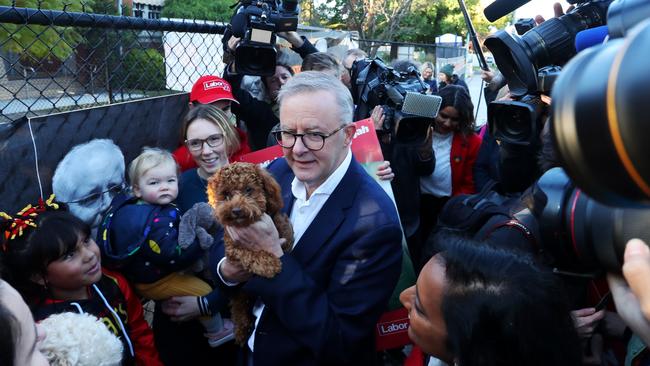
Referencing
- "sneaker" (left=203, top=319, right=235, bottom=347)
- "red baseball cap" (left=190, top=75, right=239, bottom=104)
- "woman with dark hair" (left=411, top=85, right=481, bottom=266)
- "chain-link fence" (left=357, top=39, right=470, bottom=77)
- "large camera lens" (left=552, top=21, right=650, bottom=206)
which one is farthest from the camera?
"chain-link fence" (left=357, top=39, right=470, bottom=77)

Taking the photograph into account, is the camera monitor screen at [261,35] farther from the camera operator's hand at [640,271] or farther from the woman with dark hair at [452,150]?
the camera operator's hand at [640,271]

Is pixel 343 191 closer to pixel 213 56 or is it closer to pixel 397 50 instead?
pixel 213 56

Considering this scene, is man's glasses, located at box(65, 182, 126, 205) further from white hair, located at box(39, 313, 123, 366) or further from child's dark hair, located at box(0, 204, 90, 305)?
white hair, located at box(39, 313, 123, 366)

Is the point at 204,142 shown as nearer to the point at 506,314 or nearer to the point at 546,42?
the point at 546,42

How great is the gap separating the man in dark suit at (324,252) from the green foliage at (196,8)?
75.9ft

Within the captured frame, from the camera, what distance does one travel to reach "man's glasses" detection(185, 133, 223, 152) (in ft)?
8.54

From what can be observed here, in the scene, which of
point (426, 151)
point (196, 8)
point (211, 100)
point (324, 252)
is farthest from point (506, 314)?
point (196, 8)

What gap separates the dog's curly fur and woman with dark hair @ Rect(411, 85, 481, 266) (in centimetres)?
182

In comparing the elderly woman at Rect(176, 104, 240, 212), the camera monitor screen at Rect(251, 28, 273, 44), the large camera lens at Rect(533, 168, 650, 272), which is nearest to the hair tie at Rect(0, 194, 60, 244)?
the elderly woman at Rect(176, 104, 240, 212)

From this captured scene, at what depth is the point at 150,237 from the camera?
2.15m

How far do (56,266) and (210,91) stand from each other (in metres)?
1.47

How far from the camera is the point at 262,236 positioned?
175cm

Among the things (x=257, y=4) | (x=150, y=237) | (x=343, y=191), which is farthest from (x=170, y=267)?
(x=257, y=4)

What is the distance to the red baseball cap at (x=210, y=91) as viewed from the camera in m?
2.94
